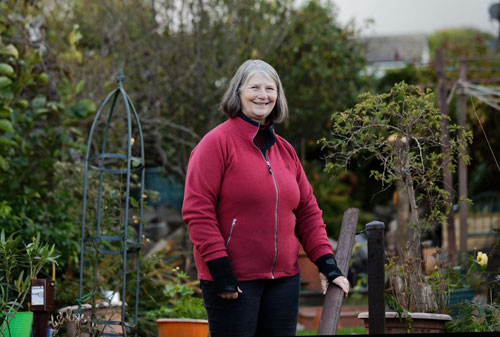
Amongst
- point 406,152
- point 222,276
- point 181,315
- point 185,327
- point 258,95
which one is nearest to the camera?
point 222,276

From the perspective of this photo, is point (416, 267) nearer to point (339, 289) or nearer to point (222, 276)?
point (339, 289)

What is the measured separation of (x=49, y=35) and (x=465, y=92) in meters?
4.89

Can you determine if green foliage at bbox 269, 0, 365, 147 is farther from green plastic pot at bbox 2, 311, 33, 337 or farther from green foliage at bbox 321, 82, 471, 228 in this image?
green plastic pot at bbox 2, 311, 33, 337

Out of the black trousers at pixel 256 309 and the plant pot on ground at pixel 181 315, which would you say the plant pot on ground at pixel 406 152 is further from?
the plant pot on ground at pixel 181 315

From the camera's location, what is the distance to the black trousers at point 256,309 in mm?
2400

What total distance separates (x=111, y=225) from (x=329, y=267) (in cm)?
296

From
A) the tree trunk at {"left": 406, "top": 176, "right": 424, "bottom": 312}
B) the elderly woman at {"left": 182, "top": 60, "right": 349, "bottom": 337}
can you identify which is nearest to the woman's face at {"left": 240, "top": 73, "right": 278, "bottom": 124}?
the elderly woman at {"left": 182, "top": 60, "right": 349, "bottom": 337}

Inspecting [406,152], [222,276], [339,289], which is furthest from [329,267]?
[406,152]

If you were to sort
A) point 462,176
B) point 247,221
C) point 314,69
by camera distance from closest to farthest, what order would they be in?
point 247,221, point 462,176, point 314,69

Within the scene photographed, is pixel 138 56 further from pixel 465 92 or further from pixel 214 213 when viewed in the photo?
pixel 214 213

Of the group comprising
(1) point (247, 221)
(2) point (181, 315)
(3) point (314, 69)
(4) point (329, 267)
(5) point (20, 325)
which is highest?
(3) point (314, 69)

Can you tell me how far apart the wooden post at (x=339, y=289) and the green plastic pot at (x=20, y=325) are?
5.97 feet

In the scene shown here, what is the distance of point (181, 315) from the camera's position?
4.75m

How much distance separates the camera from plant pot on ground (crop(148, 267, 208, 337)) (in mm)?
4250
